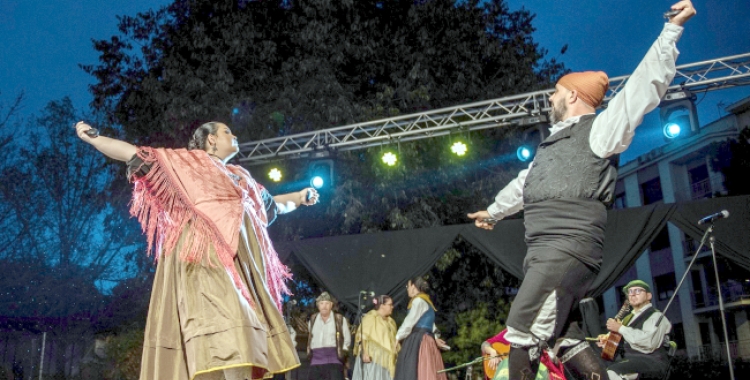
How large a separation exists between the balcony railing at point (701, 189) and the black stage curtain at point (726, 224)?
19.2m

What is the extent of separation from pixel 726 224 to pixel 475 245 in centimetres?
322

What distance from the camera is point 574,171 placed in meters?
2.56

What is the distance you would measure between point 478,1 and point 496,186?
13.6 ft

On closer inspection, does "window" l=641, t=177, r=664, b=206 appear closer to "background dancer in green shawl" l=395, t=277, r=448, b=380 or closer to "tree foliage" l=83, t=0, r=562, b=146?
"tree foliage" l=83, t=0, r=562, b=146

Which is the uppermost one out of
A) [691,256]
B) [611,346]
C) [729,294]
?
[691,256]

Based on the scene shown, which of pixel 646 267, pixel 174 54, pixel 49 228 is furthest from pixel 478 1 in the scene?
pixel 646 267

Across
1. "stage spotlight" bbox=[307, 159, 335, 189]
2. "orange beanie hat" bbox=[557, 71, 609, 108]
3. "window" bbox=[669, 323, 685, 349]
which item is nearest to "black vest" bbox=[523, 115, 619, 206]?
"orange beanie hat" bbox=[557, 71, 609, 108]

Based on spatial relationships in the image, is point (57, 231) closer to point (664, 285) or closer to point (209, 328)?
point (209, 328)

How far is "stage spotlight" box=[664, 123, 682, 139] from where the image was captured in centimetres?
810

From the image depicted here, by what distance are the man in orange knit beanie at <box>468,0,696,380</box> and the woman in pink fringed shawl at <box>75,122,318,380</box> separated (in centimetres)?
118

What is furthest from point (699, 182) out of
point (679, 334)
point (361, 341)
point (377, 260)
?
point (361, 341)

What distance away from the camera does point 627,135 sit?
7.98 feet

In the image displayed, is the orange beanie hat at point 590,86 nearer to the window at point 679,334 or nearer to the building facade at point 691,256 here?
the building facade at point 691,256

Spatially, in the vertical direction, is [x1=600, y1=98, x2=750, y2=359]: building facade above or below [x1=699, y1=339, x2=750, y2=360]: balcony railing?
above
